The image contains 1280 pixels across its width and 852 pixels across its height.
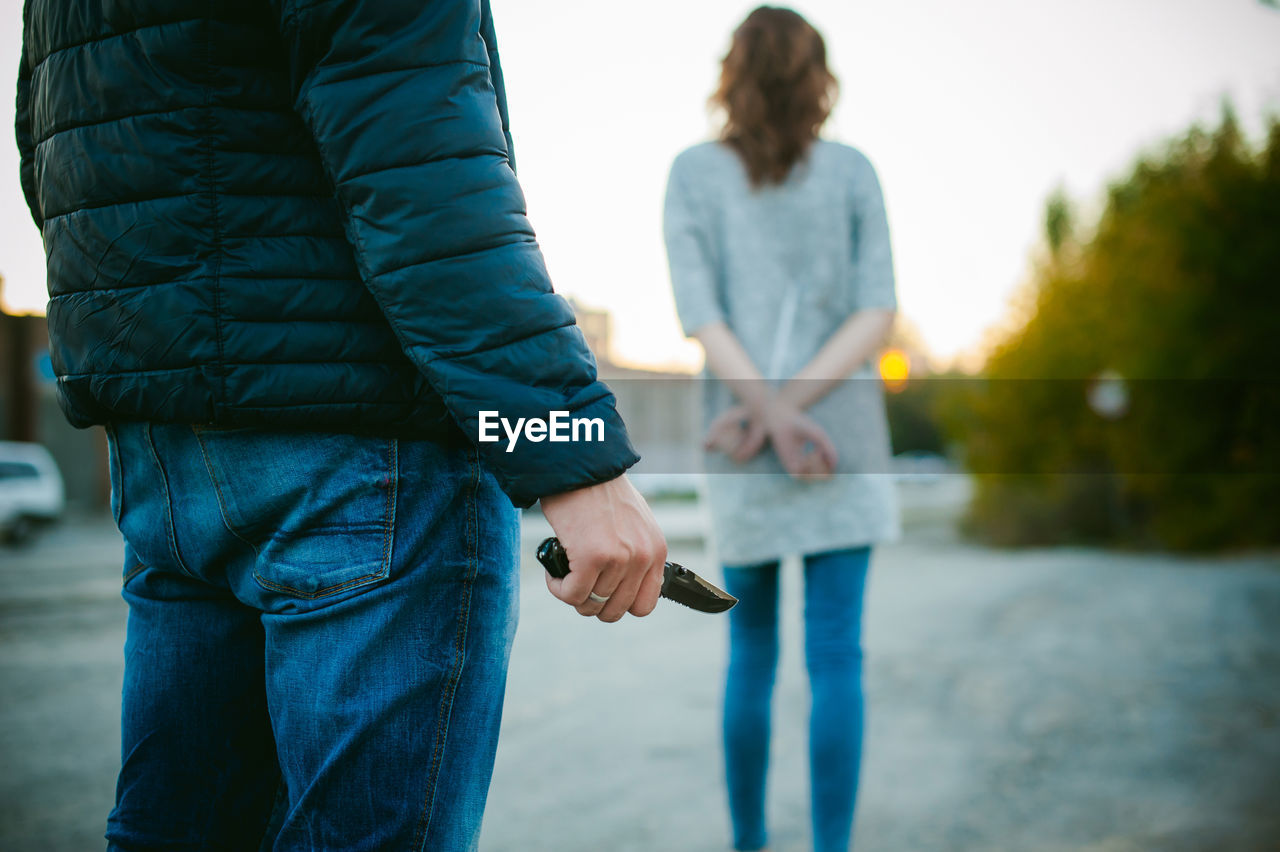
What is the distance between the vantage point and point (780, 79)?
7.59ft

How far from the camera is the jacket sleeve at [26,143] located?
126 centimetres

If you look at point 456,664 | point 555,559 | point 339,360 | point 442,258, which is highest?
point 442,258

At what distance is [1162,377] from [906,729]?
31.9 feet

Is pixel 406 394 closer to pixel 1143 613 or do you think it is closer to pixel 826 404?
pixel 826 404

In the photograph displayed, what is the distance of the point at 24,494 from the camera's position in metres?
14.5

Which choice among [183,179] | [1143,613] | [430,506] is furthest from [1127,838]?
[1143,613]

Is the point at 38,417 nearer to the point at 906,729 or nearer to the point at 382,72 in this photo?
the point at 906,729

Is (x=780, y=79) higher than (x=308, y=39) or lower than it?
higher

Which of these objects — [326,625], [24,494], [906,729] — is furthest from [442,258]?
[24,494]

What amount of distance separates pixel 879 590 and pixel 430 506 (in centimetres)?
750

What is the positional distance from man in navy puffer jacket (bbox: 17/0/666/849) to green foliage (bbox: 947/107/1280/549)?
12034 mm

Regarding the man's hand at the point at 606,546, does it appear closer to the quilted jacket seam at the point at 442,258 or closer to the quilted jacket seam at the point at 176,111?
the quilted jacket seam at the point at 442,258

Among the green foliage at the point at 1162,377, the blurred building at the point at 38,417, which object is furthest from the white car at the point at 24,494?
the green foliage at the point at 1162,377

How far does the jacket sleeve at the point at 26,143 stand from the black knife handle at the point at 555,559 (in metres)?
0.82
